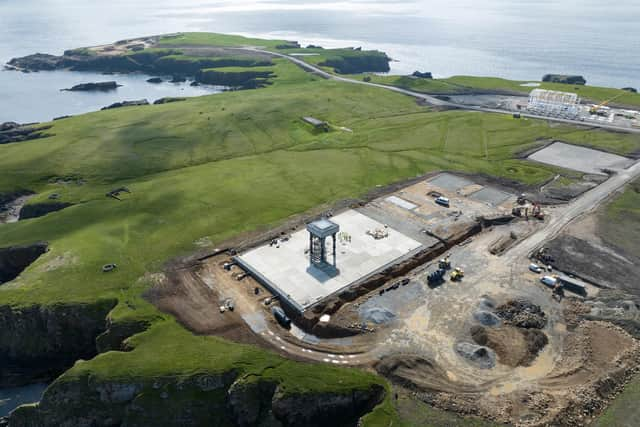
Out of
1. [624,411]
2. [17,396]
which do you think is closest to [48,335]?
[17,396]

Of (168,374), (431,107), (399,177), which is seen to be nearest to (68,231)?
(168,374)

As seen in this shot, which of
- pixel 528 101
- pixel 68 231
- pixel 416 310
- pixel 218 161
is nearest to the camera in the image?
pixel 416 310

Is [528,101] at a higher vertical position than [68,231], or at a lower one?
higher

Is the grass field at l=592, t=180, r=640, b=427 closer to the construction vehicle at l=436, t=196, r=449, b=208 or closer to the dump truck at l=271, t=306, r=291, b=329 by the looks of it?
the construction vehicle at l=436, t=196, r=449, b=208

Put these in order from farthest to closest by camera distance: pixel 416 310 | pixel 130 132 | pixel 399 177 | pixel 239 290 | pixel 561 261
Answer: pixel 130 132
pixel 399 177
pixel 561 261
pixel 239 290
pixel 416 310

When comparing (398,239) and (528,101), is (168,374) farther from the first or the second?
(528,101)

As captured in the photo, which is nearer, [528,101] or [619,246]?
[619,246]

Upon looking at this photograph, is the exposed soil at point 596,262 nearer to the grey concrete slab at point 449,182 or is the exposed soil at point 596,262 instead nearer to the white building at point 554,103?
the grey concrete slab at point 449,182
